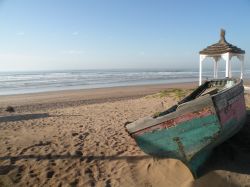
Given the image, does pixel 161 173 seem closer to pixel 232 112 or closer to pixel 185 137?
pixel 185 137

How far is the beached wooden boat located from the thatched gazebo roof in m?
9.43

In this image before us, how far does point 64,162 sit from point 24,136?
2.60 m

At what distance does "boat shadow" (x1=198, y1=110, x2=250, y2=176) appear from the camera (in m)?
5.51

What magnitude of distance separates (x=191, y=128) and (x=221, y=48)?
35.6ft

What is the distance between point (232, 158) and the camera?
19.4ft

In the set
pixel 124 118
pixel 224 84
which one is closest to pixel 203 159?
pixel 224 84

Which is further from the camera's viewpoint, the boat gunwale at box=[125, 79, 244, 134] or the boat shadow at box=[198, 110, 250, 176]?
the boat shadow at box=[198, 110, 250, 176]

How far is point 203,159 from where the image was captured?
5441 millimetres

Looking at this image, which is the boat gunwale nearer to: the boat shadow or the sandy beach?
the sandy beach

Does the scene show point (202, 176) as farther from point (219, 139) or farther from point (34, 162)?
point (34, 162)

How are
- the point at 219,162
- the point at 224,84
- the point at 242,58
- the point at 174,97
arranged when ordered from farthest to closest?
the point at 242,58 < the point at 174,97 < the point at 224,84 < the point at 219,162

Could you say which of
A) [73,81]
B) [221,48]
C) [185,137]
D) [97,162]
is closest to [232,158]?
[185,137]

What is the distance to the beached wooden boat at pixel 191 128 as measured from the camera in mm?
4875

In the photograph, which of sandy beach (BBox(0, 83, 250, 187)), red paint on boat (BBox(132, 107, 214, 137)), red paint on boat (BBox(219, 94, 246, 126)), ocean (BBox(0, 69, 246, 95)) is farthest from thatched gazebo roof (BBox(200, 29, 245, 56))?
red paint on boat (BBox(132, 107, 214, 137))
